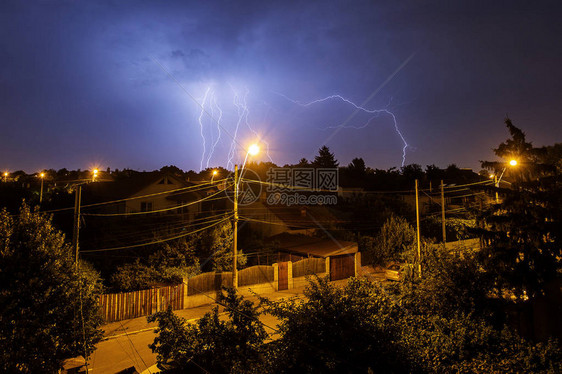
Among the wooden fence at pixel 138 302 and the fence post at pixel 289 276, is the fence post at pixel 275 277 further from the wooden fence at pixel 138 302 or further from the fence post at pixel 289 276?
the wooden fence at pixel 138 302

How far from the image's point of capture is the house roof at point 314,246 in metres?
23.0

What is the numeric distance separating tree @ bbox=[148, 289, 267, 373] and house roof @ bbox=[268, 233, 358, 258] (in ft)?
48.4

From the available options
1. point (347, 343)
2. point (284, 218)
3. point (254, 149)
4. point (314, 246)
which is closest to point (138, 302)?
point (254, 149)

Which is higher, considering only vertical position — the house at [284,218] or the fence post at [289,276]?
the house at [284,218]

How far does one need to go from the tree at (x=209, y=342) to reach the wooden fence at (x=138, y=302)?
7.03 meters

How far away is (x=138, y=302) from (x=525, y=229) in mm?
15983

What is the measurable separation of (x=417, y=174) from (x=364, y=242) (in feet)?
135

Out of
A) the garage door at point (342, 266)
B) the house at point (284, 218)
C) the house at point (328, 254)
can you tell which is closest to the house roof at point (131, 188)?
the house at point (284, 218)

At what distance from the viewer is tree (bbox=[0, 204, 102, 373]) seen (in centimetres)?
671

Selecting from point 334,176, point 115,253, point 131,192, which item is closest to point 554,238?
point 115,253

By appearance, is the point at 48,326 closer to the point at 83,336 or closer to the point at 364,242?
the point at 83,336

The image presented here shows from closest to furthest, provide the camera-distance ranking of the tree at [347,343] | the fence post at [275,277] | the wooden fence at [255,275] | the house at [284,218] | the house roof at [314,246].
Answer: the tree at [347,343]
the wooden fence at [255,275]
the fence post at [275,277]
the house roof at [314,246]
the house at [284,218]

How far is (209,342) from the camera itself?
7.84 m

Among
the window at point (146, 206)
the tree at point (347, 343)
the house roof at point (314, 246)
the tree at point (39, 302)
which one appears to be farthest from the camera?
the window at point (146, 206)
